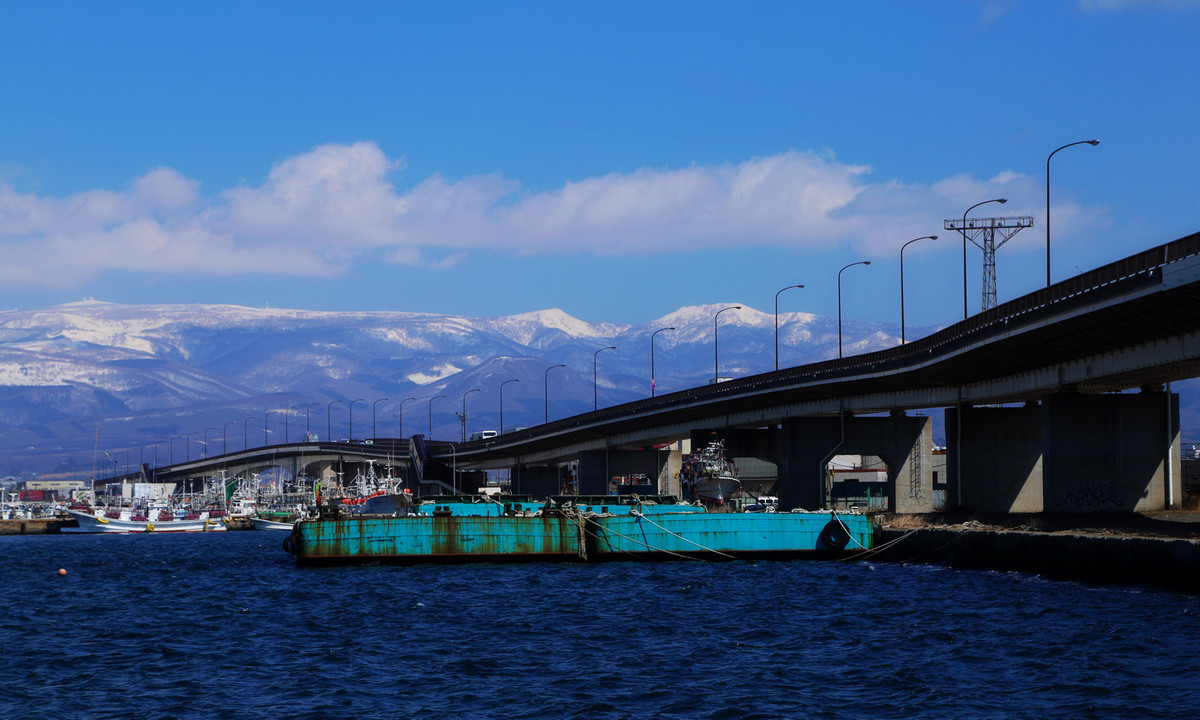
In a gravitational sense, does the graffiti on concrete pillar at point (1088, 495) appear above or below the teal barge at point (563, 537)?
above

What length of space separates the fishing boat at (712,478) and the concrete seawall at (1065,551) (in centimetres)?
3270

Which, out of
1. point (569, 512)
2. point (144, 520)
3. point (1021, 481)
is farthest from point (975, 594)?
point (144, 520)

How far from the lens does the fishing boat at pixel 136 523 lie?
531ft

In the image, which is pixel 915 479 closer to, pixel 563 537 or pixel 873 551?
pixel 873 551

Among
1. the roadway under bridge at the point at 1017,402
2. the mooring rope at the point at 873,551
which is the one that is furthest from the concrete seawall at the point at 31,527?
the mooring rope at the point at 873,551

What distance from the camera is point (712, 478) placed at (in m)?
109

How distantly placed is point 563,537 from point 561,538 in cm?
12

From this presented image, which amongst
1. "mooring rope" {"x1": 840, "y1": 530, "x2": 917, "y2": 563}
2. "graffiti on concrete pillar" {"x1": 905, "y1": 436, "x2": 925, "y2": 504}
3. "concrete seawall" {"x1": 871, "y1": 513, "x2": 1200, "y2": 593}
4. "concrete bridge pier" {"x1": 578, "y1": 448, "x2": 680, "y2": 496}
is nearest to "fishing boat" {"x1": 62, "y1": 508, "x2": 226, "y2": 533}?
"concrete bridge pier" {"x1": 578, "y1": 448, "x2": 680, "y2": 496}

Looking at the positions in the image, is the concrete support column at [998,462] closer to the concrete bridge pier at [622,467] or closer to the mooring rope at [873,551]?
the mooring rope at [873,551]

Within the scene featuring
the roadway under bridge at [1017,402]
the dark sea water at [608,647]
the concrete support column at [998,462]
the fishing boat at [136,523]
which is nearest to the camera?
the dark sea water at [608,647]

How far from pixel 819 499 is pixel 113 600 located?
64429mm

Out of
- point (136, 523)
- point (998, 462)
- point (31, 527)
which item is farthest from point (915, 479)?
point (31, 527)

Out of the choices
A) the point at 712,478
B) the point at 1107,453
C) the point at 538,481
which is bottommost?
the point at 538,481

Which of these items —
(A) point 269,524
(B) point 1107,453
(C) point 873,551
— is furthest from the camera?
(A) point 269,524
